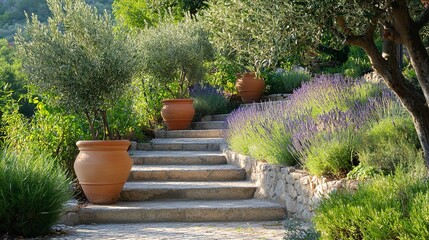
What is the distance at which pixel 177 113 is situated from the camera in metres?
12.6

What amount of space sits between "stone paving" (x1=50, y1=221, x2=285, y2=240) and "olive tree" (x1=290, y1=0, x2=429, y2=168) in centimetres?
198

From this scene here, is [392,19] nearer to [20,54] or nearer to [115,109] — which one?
[20,54]

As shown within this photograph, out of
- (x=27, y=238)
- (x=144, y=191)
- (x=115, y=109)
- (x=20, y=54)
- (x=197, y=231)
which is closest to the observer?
(x=27, y=238)

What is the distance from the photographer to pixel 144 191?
8.41 meters

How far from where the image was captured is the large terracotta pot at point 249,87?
583 inches

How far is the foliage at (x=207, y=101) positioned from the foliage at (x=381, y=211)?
28.1 ft

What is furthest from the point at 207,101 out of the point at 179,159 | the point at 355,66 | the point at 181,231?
the point at 181,231

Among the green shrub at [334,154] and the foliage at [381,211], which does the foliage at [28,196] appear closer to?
the green shrub at [334,154]

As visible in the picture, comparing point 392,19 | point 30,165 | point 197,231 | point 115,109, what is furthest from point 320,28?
point 115,109

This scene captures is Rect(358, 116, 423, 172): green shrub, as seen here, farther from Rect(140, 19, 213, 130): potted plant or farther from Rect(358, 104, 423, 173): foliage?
Rect(140, 19, 213, 130): potted plant

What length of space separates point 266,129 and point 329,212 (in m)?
3.75

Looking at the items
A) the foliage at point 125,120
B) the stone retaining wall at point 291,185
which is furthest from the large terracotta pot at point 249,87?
the stone retaining wall at point 291,185

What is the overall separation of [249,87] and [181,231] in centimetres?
826

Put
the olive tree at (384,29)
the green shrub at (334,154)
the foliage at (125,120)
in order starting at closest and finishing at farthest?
the olive tree at (384,29)
the green shrub at (334,154)
the foliage at (125,120)
